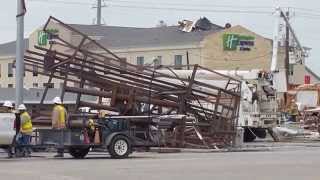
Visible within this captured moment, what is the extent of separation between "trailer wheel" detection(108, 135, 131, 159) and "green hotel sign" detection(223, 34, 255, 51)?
56.7 metres

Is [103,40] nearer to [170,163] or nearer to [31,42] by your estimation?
[31,42]

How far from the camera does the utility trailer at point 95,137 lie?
80.1ft

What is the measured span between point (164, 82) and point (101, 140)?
7.56 metres

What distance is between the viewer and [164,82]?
3172 cm

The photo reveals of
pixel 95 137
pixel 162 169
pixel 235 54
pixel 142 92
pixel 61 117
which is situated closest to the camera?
pixel 162 169

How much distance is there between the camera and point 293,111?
48688 mm

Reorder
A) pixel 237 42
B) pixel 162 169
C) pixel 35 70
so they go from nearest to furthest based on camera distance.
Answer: pixel 162 169 → pixel 35 70 → pixel 237 42

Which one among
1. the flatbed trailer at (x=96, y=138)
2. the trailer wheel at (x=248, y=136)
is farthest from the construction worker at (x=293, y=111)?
the flatbed trailer at (x=96, y=138)

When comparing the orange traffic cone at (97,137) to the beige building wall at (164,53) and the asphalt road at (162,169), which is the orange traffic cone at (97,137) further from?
the beige building wall at (164,53)

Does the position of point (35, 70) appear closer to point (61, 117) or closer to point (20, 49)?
point (20, 49)

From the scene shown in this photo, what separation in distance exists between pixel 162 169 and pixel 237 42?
63.7 m

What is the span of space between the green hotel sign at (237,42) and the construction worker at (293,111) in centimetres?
3194

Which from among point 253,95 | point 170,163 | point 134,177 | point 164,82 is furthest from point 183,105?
point 134,177

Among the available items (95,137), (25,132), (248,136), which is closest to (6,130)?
(25,132)
